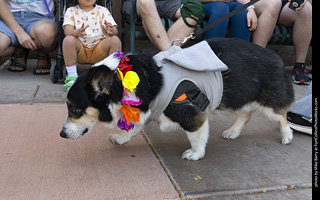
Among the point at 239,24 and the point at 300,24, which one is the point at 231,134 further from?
the point at 300,24

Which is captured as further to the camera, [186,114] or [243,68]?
[243,68]

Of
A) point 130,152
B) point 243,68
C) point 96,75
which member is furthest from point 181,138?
point 96,75

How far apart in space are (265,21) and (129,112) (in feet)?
11.0

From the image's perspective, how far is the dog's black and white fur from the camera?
7.36 feet

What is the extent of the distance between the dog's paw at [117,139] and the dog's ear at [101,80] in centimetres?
61

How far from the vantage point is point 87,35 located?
4.41 m

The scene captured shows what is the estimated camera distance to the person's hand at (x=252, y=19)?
4.60 meters

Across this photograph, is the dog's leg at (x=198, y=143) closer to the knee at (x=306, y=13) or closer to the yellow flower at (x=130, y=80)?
the yellow flower at (x=130, y=80)

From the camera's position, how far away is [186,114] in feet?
7.80

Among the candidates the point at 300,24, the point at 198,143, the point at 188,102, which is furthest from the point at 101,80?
the point at 300,24

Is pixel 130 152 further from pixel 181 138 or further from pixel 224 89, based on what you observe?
pixel 224 89

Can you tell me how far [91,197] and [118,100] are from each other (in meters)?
0.70

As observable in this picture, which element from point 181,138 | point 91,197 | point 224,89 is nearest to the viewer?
point 91,197

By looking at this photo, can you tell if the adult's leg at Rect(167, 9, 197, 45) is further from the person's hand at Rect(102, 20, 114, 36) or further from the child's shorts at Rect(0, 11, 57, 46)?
the child's shorts at Rect(0, 11, 57, 46)
